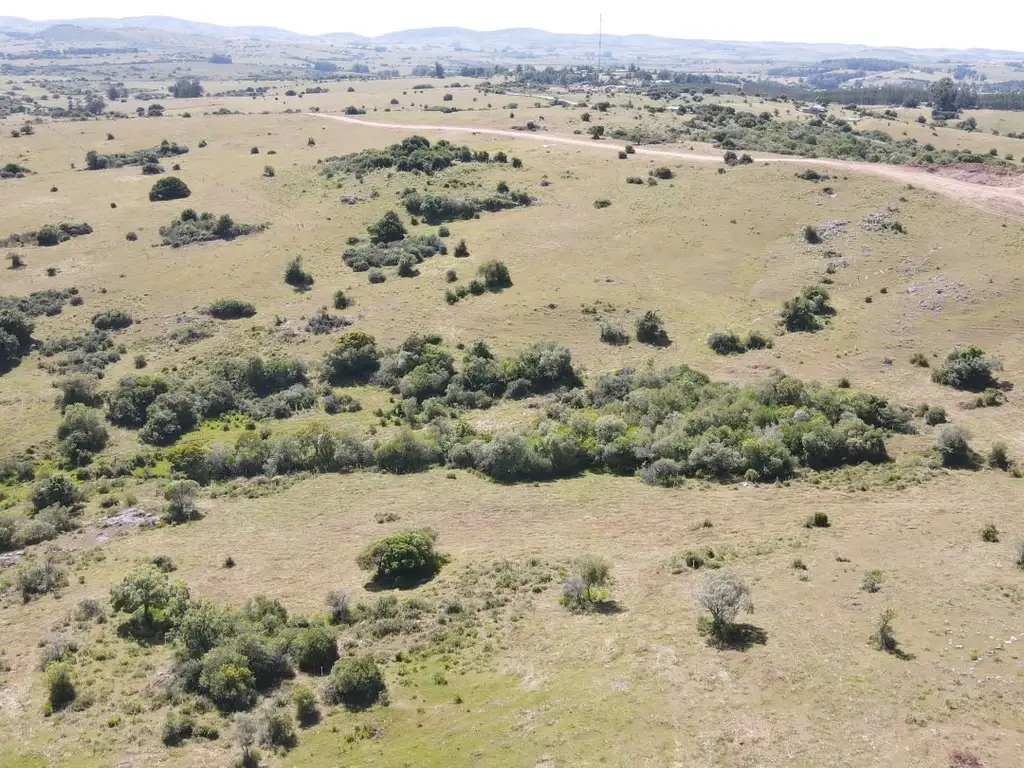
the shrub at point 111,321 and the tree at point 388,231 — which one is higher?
the tree at point 388,231

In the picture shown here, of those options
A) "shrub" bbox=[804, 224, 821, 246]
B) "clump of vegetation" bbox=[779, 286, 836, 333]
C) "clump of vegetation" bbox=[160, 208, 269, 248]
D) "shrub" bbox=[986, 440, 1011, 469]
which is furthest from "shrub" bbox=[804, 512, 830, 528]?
"clump of vegetation" bbox=[160, 208, 269, 248]

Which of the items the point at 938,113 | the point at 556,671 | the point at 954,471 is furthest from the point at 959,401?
the point at 938,113

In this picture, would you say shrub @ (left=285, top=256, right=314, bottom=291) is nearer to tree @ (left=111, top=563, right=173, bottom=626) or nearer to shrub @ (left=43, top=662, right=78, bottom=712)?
tree @ (left=111, top=563, right=173, bottom=626)

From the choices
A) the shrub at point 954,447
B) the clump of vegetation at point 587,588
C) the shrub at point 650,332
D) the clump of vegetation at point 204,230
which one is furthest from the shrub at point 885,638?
the clump of vegetation at point 204,230

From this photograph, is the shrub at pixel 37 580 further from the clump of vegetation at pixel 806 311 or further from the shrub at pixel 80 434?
the clump of vegetation at pixel 806 311

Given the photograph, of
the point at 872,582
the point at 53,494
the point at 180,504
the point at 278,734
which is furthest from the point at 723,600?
the point at 53,494

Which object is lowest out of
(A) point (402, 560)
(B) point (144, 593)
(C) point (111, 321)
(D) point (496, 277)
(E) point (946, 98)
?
(B) point (144, 593)

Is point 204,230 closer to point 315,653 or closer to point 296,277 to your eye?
point 296,277

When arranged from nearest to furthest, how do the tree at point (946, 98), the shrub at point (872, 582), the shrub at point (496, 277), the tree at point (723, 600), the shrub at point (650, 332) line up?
the tree at point (723, 600) → the shrub at point (872, 582) → the shrub at point (650, 332) → the shrub at point (496, 277) → the tree at point (946, 98)
